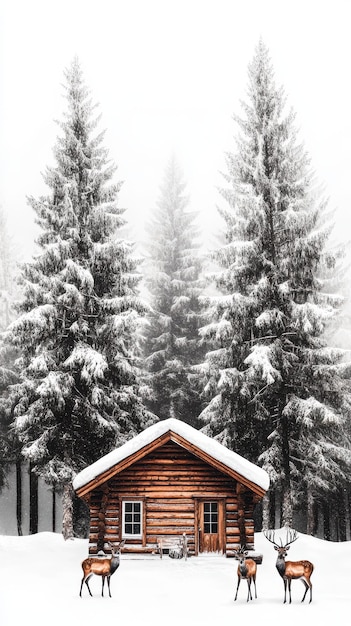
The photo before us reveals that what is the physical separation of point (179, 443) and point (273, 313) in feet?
23.2

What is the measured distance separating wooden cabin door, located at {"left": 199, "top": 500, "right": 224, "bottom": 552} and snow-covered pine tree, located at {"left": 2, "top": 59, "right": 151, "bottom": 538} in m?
5.23

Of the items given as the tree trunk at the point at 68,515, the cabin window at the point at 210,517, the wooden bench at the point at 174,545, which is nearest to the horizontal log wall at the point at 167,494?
the wooden bench at the point at 174,545

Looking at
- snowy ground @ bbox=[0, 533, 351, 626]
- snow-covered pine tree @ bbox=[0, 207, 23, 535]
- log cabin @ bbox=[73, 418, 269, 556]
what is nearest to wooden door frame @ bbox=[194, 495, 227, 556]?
log cabin @ bbox=[73, 418, 269, 556]

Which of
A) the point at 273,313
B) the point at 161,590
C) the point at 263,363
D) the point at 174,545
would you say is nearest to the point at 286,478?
the point at 263,363

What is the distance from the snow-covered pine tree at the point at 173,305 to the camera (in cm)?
3412

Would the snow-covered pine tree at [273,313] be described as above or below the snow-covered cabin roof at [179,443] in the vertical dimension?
above

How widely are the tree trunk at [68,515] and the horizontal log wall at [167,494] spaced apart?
11.3 ft

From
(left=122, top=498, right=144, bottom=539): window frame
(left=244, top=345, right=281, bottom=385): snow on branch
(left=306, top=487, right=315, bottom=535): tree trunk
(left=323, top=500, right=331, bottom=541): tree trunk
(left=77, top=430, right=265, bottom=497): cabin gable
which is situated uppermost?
(left=244, top=345, right=281, bottom=385): snow on branch

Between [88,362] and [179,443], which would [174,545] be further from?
[88,362]

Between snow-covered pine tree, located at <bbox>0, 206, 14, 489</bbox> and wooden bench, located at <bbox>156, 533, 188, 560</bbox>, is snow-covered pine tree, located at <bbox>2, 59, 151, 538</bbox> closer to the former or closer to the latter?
wooden bench, located at <bbox>156, 533, 188, 560</bbox>

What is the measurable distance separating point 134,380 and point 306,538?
8.63m

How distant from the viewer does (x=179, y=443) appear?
69.3 ft

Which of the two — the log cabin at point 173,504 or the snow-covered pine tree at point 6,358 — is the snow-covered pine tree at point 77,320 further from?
the snow-covered pine tree at point 6,358

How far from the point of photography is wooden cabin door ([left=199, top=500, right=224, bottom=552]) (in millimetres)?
21625
